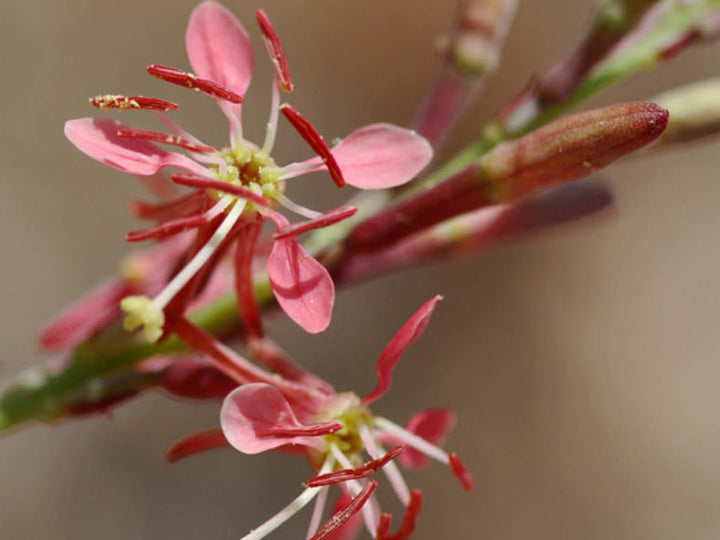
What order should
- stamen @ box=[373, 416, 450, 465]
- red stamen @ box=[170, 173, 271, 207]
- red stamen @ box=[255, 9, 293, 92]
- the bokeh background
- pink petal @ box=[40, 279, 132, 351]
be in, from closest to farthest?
red stamen @ box=[170, 173, 271, 207] → red stamen @ box=[255, 9, 293, 92] → stamen @ box=[373, 416, 450, 465] → pink petal @ box=[40, 279, 132, 351] → the bokeh background

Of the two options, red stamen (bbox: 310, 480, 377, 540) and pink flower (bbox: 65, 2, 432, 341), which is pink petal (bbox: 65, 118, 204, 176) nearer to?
pink flower (bbox: 65, 2, 432, 341)

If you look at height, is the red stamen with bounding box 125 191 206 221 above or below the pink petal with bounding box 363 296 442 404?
above

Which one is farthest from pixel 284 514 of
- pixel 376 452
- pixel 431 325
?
pixel 431 325

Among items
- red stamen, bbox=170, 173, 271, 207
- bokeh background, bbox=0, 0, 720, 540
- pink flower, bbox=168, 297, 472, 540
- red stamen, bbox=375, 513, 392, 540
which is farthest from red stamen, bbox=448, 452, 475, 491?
bokeh background, bbox=0, 0, 720, 540

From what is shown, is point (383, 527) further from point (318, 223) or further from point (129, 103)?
point (129, 103)

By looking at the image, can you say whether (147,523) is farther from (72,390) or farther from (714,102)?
(714,102)

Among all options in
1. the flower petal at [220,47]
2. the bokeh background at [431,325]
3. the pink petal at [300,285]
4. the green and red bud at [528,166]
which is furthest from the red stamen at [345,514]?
the bokeh background at [431,325]

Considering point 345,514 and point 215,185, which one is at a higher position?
point 215,185
